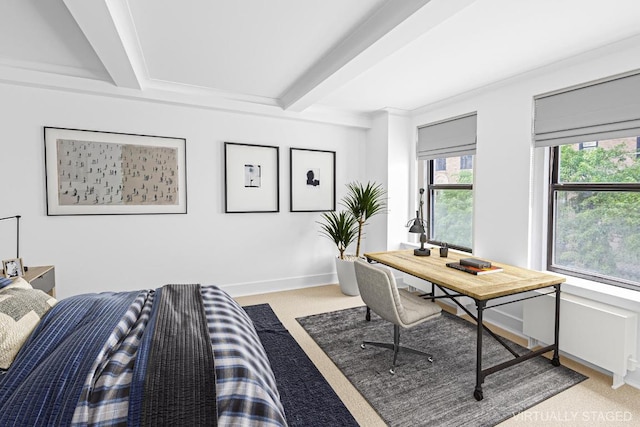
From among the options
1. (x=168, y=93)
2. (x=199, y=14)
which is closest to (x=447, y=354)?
(x=199, y=14)

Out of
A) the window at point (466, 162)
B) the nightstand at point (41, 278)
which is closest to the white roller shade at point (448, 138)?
the window at point (466, 162)

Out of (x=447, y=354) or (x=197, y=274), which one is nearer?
(x=447, y=354)

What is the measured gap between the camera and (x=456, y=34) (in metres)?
2.27

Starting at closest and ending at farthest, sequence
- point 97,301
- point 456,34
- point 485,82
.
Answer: point 97,301 → point 456,34 → point 485,82

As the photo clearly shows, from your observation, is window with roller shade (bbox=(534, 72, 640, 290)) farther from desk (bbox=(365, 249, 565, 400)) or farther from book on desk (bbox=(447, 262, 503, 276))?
book on desk (bbox=(447, 262, 503, 276))

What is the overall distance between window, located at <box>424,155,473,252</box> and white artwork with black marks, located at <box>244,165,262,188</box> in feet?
7.19

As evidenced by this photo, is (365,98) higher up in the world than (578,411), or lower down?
higher up

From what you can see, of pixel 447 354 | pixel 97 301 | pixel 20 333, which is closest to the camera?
pixel 20 333

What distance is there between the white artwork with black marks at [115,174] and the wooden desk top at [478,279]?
2510mm

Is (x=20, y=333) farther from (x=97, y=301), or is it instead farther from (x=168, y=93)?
(x=168, y=93)

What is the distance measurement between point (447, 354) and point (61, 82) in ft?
13.5

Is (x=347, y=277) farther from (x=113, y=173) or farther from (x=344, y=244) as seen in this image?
(x=113, y=173)

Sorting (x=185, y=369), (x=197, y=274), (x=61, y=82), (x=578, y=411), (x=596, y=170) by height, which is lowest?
(x=578, y=411)

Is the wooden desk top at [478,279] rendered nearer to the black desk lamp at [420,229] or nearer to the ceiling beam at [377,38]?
the black desk lamp at [420,229]
